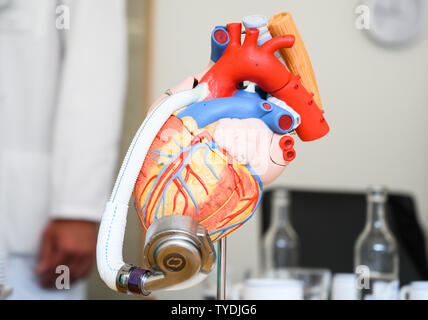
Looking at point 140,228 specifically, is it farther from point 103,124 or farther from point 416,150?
point 416,150

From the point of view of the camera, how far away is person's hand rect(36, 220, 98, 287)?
26.9 inches

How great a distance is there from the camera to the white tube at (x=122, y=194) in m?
0.35

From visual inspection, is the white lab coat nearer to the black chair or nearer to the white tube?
the white tube

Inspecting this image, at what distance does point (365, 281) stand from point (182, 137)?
13.1 inches

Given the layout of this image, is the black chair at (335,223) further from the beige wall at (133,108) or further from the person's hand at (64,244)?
the person's hand at (64,244)

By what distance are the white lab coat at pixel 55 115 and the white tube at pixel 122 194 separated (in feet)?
1.27

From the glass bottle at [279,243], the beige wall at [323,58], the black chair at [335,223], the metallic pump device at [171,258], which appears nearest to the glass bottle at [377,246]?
the beige wall at [323,58]

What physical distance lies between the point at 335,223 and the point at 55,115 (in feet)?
2.79

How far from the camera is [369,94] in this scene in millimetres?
555

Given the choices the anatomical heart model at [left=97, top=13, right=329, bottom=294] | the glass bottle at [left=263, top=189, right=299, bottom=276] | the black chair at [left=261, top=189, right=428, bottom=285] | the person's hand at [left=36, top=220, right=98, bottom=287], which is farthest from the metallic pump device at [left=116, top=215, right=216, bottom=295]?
the black chair at [left=261, top=189, right=428, bottom=285]

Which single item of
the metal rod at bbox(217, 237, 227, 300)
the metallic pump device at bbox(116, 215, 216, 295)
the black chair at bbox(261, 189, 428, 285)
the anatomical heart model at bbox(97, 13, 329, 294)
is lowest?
the black chair at bbox(261, 189, 428, 285)

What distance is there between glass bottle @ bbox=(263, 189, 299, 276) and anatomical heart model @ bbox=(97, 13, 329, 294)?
564mm

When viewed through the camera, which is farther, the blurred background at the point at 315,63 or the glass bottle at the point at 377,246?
the glass bottle at the point at 377,246

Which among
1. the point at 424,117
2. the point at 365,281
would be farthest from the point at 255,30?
the point at 424,117
